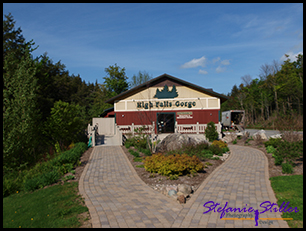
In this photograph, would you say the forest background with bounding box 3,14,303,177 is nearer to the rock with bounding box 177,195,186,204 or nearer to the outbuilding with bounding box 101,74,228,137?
the outbuilding with bounding box 101,74,228,137

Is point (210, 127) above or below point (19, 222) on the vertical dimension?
above

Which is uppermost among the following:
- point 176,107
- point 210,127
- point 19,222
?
point 176,107

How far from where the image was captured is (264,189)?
283 inches

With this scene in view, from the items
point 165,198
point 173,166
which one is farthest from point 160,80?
point 165,198

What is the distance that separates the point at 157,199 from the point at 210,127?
50.3ft

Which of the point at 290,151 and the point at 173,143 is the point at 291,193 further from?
the point at 173,143

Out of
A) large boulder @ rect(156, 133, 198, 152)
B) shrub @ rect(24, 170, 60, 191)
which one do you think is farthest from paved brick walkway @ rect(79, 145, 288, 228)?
large boulder @ rect(156, 133, 198, 152)

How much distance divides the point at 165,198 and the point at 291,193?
3790mm

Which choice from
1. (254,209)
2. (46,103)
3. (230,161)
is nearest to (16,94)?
(46,103)

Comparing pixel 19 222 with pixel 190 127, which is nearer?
pixel 19 222

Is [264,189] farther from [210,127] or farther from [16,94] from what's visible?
[16,94]

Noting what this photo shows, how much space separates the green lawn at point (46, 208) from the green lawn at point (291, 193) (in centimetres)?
494

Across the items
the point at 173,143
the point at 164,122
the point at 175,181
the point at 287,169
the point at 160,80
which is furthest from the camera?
the point at 164,122

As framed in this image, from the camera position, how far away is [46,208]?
6.04 metres
